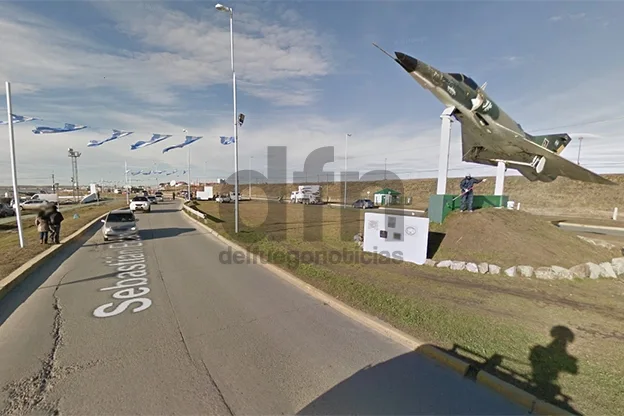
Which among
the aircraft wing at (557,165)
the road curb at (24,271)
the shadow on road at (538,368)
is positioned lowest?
the road curb at (24,271)

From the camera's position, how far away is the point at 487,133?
1256cm

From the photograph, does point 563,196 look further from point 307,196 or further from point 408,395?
point 408,395

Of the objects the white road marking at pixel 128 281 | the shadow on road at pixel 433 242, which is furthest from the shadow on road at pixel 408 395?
the shadow on road at pixel 433 242

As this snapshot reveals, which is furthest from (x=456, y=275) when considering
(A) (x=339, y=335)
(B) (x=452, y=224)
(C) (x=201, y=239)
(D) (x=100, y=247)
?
(D) (x=100, y=247)

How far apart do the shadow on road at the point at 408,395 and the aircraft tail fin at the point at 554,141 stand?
17.6 m

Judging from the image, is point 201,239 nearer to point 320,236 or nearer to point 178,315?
point 320,236

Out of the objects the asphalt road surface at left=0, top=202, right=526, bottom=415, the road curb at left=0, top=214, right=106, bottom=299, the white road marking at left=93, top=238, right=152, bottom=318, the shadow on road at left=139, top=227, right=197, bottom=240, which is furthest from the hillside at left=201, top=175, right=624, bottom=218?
the road curb at left=0, top=214, right=106, bottom=299

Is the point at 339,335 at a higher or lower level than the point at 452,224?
lower

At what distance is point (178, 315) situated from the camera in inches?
204

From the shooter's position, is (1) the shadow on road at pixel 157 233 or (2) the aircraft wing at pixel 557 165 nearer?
(2) the aircraft wing at pixel 557 165

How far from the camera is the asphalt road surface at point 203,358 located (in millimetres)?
3008

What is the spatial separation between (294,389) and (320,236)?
11.0 m

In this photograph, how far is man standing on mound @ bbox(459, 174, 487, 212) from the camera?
478 inches

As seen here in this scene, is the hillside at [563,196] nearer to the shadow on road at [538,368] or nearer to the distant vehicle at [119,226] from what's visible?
the distant vehicle at [119,226]
